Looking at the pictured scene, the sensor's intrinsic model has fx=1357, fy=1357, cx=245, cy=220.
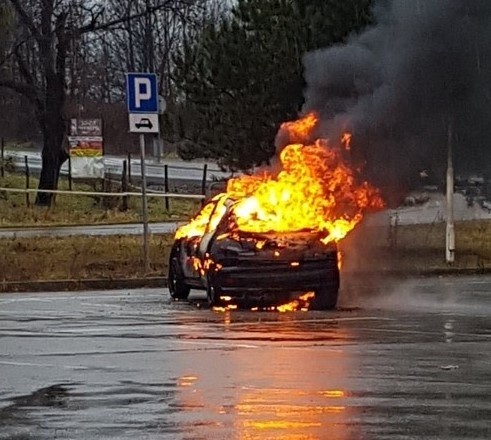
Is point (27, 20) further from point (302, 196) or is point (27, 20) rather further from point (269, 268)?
point (269, 268)

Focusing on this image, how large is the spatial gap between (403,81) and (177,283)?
15.1ft

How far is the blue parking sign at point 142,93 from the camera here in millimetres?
22547

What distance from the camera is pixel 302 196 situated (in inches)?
751

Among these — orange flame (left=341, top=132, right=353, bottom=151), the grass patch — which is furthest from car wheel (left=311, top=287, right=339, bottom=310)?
the grass patch

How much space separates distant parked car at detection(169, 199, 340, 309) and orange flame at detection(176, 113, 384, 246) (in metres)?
0.26

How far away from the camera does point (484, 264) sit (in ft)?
81.5

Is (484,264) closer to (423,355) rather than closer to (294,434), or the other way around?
(423,355)

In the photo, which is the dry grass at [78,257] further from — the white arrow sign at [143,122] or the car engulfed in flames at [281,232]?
the car engulfed in flames at [281,232]

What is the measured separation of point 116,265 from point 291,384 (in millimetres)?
14137

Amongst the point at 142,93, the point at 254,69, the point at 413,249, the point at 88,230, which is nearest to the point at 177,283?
the point at 142,93

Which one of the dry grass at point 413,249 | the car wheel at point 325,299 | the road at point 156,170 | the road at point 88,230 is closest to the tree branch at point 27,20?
the road at point 88,230

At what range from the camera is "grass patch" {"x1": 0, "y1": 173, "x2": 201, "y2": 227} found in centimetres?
3856

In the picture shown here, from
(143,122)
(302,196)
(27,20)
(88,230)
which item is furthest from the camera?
(27,20)

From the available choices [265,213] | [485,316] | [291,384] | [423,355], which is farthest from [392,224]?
[291,384]
